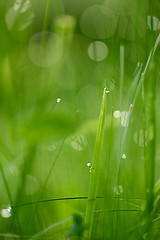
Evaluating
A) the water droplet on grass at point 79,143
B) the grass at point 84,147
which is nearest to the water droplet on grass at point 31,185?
the grass at point 84,147

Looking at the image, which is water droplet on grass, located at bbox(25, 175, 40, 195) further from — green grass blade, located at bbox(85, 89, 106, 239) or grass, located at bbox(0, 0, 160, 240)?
green grass blade, located at bbox(85, 89, 106, 239)

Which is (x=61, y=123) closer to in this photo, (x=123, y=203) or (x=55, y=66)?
(x=123, y=203)

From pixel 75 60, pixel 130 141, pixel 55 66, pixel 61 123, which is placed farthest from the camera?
pixel 75 60

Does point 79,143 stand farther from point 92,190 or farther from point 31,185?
point 92,190

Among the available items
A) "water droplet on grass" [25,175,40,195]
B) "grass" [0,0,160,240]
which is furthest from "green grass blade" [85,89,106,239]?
"water droplet on grass" [25,175,40,195]

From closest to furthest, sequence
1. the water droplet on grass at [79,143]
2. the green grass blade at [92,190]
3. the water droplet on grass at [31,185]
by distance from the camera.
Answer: the green grass blade at [92,190] < the water droplet on grass at [31,185] < the water droplet on grass at [79,143]

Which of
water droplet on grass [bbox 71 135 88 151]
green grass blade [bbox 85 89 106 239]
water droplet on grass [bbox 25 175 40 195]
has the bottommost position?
green grass blade [bbox 85 89 106 239]

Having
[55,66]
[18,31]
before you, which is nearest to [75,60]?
[18,31]

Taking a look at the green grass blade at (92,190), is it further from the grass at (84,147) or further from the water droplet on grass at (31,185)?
the water droplet on grass at (31,185)
